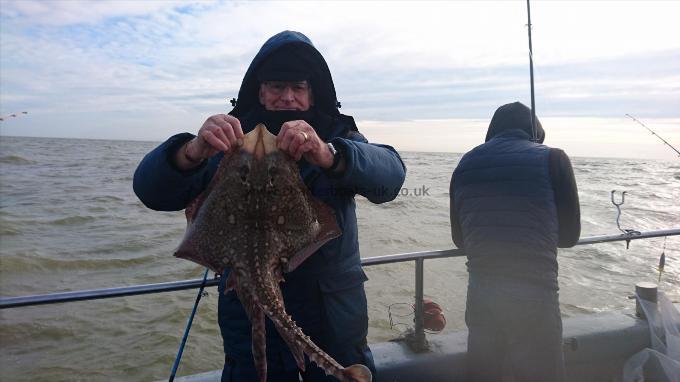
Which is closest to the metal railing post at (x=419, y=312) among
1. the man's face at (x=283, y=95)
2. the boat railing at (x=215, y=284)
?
the boat railing at (x=215, y=284)

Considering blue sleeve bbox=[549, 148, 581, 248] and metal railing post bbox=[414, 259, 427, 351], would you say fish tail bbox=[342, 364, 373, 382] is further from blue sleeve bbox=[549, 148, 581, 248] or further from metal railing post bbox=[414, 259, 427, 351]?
blue sleeve bbox=[549, 148, 581, 248]

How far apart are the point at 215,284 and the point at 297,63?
1479 mm

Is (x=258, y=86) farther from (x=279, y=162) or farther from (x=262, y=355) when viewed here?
(x=262, y=355)

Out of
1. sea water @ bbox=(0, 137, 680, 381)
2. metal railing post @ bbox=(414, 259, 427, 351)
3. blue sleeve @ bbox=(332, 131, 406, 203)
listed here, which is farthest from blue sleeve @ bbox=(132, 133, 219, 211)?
sea water @ bbox=(0, 137, 680, 381)

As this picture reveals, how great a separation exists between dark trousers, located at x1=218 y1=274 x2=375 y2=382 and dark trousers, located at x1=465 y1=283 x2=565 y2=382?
1.27 meters

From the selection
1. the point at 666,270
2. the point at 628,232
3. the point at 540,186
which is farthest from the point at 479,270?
the point at 666,270

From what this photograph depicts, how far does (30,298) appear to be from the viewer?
2500 mm

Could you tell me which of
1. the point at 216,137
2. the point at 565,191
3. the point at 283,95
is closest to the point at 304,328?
the point at 216,137

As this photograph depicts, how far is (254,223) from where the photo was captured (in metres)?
1.88

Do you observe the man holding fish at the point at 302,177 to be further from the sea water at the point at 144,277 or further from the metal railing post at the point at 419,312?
the sea water at the point at 144,277

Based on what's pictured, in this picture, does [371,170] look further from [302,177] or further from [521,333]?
[521,333]

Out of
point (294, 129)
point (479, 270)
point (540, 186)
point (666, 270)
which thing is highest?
point (294, 129)

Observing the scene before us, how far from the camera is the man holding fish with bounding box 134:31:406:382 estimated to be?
2.01 metres

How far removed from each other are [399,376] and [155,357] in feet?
16.7
